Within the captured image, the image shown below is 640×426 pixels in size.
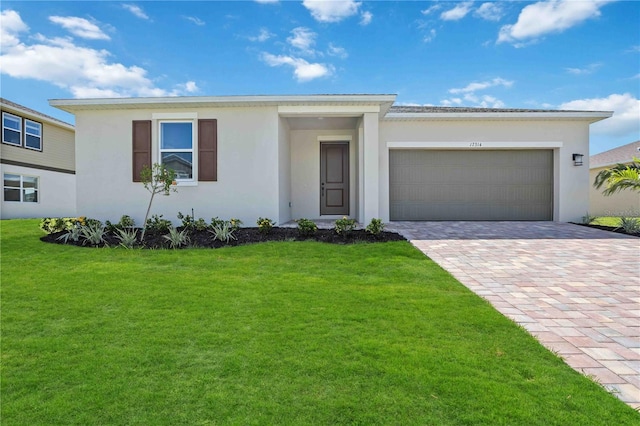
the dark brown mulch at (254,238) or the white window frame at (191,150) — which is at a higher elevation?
the white window frame at (191,150)

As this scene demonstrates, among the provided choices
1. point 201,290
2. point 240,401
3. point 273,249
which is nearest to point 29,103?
point 273,249

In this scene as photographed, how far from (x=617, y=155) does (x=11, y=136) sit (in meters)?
29.0

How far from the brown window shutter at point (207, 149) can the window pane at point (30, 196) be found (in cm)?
1312

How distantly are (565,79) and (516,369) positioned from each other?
12.2 metres

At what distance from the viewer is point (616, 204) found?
52.5 ft

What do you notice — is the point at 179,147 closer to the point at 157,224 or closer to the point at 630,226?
the point at 157,224

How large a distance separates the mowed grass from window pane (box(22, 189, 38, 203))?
1526cm

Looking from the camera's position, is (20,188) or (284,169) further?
(20,188)

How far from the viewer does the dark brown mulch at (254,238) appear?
7512 mm

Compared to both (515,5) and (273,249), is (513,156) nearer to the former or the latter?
(515,5)

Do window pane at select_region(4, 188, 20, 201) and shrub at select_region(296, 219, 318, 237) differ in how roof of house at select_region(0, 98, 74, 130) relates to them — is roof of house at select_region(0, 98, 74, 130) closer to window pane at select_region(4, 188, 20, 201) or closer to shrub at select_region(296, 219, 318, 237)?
window pane at select_region(4, 188, 20, 201)

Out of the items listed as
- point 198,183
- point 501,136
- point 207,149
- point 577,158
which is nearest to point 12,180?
point 198,183

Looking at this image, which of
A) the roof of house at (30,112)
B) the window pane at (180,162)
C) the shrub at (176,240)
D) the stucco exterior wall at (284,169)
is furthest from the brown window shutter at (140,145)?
the roof of house at (30,112)

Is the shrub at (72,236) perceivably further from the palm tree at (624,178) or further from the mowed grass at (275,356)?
the palm tree at (624,178)
